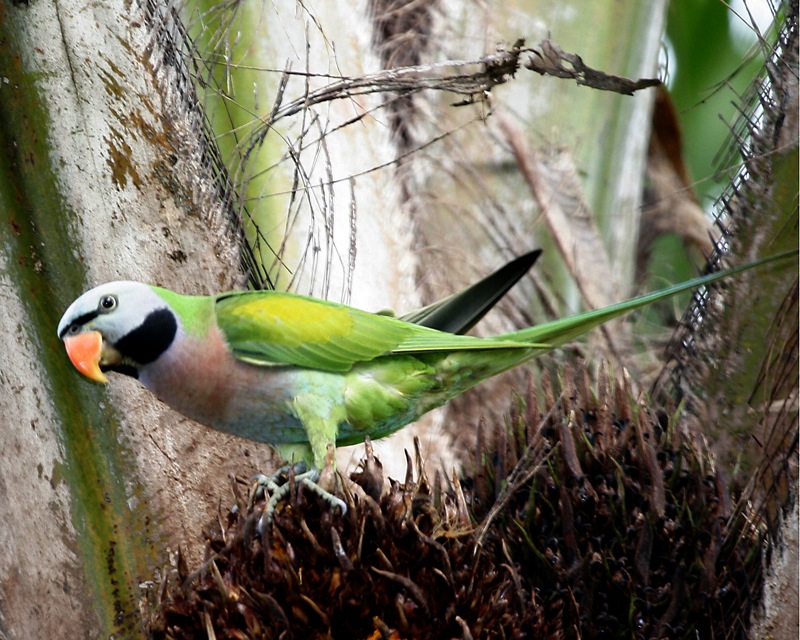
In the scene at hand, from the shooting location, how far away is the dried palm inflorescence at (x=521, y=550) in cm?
171

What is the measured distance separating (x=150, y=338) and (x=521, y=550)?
100 cm

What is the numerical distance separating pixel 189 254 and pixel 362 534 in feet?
3.19

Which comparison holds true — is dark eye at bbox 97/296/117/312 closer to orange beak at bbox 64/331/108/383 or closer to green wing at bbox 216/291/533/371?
orange beak at bbox 64/331/108/383

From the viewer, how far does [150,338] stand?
85.1 inches

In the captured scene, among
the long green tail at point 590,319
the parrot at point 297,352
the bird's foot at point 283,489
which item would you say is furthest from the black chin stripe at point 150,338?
the long green tail at point 590,319

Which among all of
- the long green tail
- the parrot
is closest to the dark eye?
the parrot

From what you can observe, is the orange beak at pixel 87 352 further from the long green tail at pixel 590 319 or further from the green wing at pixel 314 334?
the long green tail at pixel 590 319

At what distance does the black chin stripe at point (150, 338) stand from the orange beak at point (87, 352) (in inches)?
2.6

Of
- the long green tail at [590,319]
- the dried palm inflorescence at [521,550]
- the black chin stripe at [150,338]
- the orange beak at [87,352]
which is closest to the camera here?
the dried palm inflorescence at [521,550]

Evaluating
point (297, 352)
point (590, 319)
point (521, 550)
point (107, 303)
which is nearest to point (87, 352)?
point (107, 303)

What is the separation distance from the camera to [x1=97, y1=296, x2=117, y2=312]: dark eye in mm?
2086

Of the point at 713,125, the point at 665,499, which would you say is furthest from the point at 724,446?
the point at 713,125

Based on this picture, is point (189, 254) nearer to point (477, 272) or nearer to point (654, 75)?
point (477, 272)

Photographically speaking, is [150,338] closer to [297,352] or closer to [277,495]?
[297,352]
